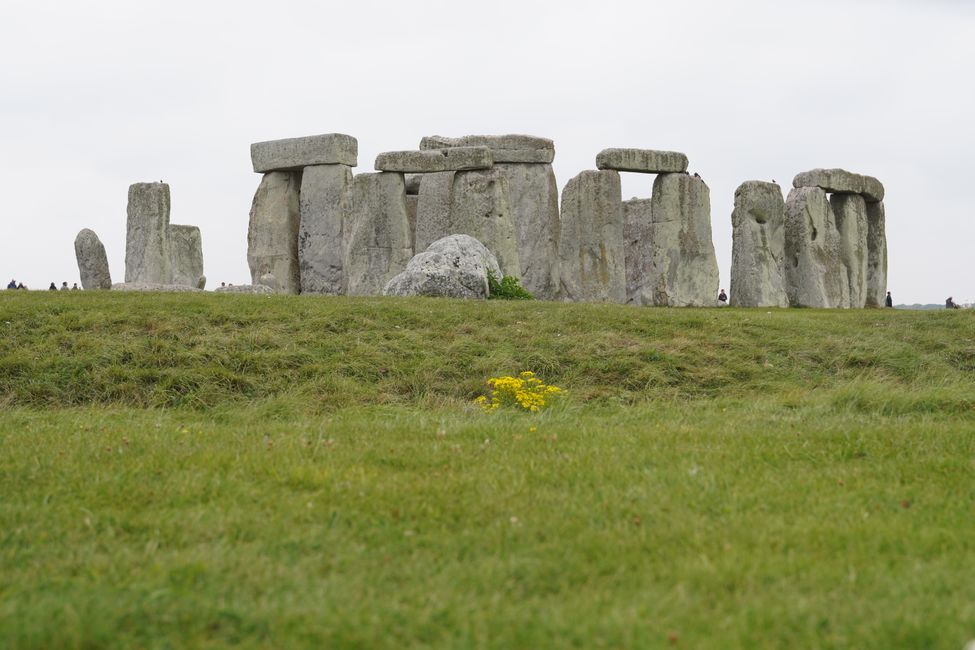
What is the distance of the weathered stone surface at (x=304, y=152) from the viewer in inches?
968

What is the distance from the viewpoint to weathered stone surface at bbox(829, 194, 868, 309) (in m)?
27.5

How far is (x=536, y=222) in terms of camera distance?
2589cm

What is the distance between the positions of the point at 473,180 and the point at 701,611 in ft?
65.7

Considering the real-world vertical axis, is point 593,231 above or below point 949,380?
above

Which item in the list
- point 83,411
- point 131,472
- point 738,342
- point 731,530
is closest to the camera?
point 731,530

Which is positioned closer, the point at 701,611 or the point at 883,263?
the point at 701,611

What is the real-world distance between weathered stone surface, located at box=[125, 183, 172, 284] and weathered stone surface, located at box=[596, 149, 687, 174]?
10.2 metres

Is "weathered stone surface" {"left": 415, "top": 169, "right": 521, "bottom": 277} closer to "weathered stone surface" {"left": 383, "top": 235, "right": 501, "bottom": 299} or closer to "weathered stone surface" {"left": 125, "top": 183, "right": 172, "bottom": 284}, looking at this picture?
"weathered stone surface" {"left": 383, "top": 235, "right": 501, "bottom": 299}

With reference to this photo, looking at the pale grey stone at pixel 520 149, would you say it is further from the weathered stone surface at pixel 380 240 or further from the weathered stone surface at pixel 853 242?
the weathered stone surface at pixel 853 242

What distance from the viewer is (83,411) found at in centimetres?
1044

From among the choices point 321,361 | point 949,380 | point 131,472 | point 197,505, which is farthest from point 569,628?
point 949,380

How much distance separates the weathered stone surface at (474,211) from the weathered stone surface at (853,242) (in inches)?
346

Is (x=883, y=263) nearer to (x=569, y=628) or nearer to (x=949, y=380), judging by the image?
(x=949, y=380)

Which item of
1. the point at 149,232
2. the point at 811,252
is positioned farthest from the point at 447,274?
the point at 811,252
